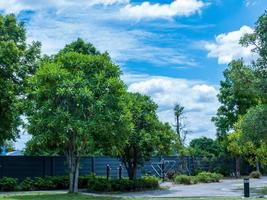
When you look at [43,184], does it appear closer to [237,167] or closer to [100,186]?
[100,186]

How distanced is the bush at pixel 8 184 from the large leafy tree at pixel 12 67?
9.24 ft

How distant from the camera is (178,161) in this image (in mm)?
46031

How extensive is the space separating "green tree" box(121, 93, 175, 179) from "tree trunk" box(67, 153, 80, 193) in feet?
11.8

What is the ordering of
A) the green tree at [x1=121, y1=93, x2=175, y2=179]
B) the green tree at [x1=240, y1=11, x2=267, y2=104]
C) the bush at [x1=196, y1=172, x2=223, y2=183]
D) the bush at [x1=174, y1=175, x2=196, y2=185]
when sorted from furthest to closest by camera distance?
the bush at [x1=196, y1=172, x2=223, y2=183] < the bush at [x1=174, y1=175, x2=196, y2=185] < the green tree at [x1=121, y1=93, x2=175, y2=179] < the green tree at [x1=240, y1=11, x2=267, y2=104]

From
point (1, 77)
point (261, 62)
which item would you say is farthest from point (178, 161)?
point (261, 62)

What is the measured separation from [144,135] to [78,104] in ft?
20.1

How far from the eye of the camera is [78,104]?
24.3m

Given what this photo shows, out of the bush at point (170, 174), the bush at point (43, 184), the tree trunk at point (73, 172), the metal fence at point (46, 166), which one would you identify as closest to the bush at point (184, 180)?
the metal fence at point (46, 166)

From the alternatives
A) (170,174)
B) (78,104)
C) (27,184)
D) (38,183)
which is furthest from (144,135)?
(170,174)

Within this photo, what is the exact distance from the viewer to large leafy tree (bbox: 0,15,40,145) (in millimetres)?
30297

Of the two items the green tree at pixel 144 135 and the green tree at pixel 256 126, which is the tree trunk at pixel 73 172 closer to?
the green tree at pixel 144 135

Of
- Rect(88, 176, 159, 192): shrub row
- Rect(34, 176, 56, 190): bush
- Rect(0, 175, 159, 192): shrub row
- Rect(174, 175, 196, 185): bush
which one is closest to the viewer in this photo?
Rect(88, 176, 159, 192): shrub row

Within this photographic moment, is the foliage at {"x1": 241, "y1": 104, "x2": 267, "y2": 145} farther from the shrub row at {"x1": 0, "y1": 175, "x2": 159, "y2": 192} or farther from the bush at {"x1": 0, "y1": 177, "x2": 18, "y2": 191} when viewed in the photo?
the bush at {"x1": 0, "y1": 177, "x2": 18, "y2": 191}

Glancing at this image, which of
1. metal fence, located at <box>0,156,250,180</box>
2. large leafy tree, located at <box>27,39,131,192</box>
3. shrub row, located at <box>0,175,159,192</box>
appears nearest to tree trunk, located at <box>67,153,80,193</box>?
large leafy tree, located at <box>27,39,131,192</box>
